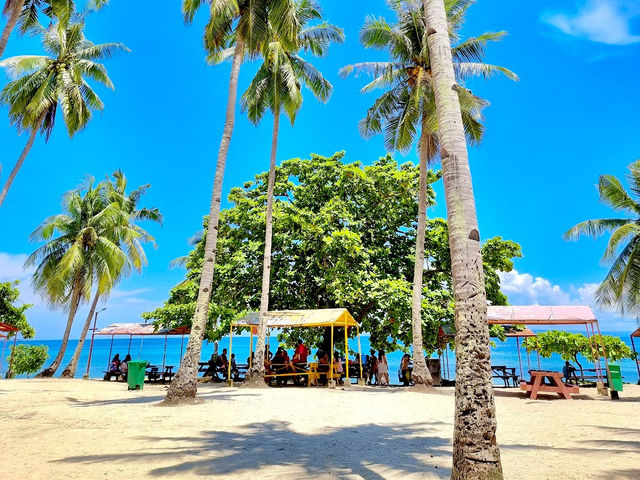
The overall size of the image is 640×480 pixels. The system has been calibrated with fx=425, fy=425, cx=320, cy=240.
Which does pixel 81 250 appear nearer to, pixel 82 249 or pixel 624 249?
pixel 82 249

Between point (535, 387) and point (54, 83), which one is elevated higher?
point (54, 83)

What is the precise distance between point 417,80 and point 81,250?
18.8 metres

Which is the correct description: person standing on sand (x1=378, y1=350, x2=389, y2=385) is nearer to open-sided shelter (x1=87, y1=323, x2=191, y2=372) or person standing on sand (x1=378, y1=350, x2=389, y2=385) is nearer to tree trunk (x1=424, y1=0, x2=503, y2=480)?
open-sided shelter (x1=87, y1=323, x2=191, y2=372)

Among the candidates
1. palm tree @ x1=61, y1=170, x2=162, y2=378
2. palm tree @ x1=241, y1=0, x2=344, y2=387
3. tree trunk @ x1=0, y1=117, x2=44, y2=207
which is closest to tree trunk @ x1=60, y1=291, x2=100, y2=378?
palm tree @ x1=61, y1=170, x2=162, y2=378

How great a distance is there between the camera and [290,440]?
6973 mm

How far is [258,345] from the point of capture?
52.4ft

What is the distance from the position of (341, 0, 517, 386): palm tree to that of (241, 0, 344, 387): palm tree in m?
2.29

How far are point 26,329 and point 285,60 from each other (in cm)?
2445

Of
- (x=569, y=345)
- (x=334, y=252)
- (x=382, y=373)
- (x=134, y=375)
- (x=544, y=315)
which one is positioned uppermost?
(x=334, y=252)

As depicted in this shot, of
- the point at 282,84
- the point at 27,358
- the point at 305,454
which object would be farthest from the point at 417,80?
the point at 27,358

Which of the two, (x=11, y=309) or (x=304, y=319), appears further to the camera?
(x=11, y=309)

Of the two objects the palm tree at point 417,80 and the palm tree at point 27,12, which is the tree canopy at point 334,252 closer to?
the palm tree at point 417,80

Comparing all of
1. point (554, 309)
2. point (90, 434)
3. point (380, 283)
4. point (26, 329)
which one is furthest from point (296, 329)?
point (26, 329)

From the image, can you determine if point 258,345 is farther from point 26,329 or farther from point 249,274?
point 26,329
